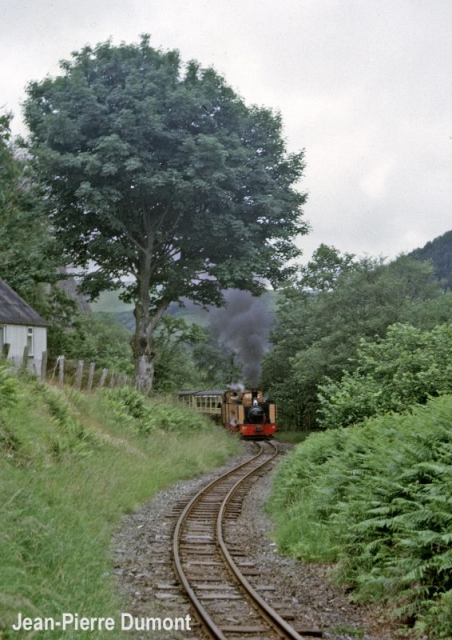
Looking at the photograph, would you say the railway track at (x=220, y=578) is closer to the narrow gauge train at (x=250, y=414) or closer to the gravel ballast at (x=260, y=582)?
the gravel ballast at (x=260, y=582)

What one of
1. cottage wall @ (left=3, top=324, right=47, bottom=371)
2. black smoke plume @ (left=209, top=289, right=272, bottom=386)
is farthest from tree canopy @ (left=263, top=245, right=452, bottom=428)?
cottage wall @ (left=3, top=324, right=47, bottom=371)

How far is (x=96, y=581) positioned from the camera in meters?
8.66

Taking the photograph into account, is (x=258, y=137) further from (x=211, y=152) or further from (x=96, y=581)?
(x=96, y=581)

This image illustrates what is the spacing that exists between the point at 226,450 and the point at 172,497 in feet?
36.0

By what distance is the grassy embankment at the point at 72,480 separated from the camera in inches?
301

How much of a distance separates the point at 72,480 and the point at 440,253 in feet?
334

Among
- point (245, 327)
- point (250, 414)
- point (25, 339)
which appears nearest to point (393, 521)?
point (25, 339)

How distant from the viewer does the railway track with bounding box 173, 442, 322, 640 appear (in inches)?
300

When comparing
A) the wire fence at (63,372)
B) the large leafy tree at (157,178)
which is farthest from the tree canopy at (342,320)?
the wire fence at (63,372)

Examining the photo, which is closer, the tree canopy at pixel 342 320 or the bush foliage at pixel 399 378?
the bush foliage at pixel 399 378

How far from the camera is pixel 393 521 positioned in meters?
8.68

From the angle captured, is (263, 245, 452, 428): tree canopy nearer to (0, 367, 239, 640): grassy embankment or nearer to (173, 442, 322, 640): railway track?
(0, 367, 239, 640): grassy embankment

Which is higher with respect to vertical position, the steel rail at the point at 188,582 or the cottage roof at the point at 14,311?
the cottage roof at the point at 14,311

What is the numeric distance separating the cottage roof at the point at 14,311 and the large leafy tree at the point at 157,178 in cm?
343
